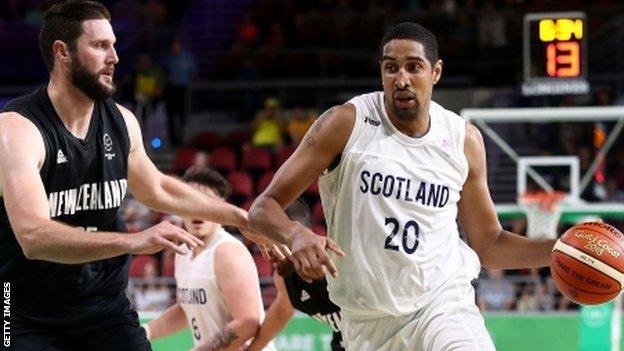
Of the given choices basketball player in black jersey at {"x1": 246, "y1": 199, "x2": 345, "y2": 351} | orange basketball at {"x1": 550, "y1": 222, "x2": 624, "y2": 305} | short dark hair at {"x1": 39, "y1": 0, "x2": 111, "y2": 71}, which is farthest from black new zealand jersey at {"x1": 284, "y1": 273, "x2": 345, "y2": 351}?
short dark hair at {"x1": 39, "y1": 0, "x2": 111, "y2": 71}

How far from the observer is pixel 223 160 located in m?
17.3

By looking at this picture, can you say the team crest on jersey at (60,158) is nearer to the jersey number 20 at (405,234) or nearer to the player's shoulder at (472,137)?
the jersey number 20 at (405,234)

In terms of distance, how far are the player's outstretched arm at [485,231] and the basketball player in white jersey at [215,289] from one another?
53.4 inches

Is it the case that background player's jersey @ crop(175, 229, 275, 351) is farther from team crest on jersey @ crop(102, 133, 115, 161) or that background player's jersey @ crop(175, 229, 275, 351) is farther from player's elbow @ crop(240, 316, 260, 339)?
team crest on jersey @ crop(102, 133, 115, 161)

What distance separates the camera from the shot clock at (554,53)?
14.3 m

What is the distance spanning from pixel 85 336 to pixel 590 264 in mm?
2063

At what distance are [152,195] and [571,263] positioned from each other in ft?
6.03

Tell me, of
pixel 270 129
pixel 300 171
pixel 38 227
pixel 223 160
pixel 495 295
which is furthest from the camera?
pixel 270 129

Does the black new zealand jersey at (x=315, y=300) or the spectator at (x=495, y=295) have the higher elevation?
the black new zealand jersey at (x=315, y=300)

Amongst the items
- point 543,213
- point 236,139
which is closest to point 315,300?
point 543,213

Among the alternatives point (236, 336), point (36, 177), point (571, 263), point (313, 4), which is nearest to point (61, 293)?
point (36, 177)

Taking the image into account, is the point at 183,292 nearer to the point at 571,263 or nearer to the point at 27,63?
the point at 571,263

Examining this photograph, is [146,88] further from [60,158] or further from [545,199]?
[60,158]

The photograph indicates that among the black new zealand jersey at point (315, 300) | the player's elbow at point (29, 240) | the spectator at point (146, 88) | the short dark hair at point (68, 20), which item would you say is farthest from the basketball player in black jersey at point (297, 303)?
the spectator at point (146, 88)
